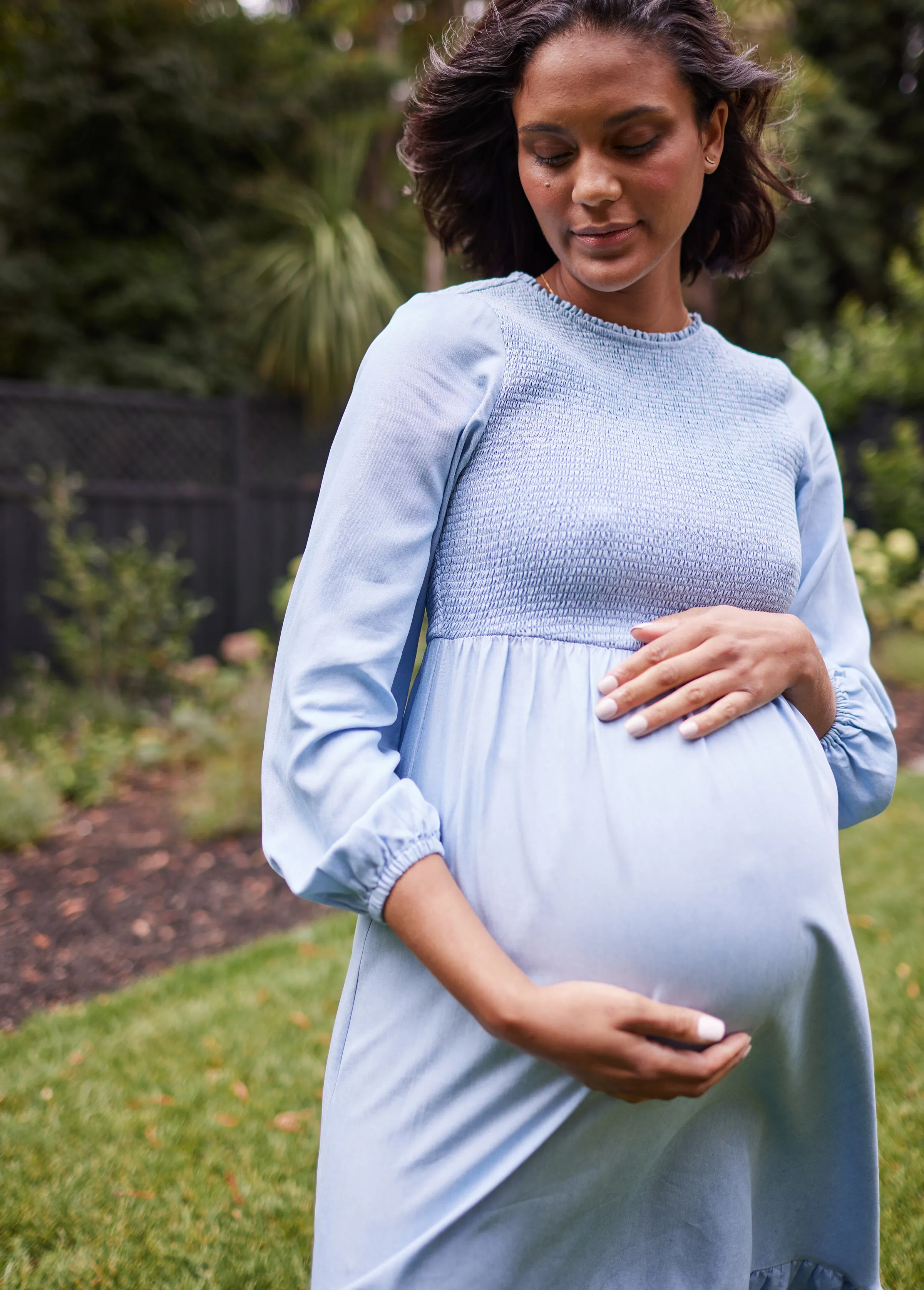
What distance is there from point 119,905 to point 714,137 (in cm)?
374

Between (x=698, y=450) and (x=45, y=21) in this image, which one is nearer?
(x=698, y=450)

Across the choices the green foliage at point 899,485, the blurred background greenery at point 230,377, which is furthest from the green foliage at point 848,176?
the green foliage at point 899,485

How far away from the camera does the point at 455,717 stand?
1.17 m

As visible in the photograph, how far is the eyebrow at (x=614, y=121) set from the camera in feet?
3.89

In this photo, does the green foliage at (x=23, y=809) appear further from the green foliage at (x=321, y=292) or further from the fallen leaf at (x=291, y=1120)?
the green foliage at (x=321, y=292)

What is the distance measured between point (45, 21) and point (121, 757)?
339 inches

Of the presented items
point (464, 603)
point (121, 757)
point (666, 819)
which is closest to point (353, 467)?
point (464, 603)

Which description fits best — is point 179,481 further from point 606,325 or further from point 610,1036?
point 610,1036

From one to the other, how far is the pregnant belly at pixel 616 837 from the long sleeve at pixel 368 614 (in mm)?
72

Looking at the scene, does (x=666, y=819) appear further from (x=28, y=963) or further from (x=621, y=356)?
(x=28, y=963)

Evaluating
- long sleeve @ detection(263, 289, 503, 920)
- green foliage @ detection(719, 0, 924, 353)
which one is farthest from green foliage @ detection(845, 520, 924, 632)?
green foliage @ detection(719, 0, 924, 353)

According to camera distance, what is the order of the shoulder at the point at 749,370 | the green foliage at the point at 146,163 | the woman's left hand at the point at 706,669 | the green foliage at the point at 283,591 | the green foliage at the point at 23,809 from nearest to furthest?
the woman's left hand at the point at 706,669 < the shoulder at the point at 749,370 < the green foliage at the point at 23,809 < the green foliage at the point at 283,591 < the green foliage at the point at 146,163

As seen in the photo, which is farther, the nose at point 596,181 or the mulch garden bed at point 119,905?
the mulch garden bed at point 119,905

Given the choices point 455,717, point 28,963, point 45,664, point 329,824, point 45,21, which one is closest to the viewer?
point 329,824
